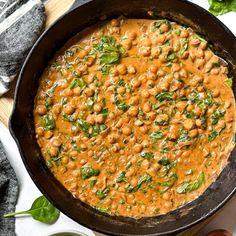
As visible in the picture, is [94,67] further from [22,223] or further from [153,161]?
[22,223]

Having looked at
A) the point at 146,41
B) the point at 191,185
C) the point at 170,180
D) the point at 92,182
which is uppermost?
the point at 146,41

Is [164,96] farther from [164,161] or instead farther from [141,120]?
[164,161]

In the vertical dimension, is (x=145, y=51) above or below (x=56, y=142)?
above

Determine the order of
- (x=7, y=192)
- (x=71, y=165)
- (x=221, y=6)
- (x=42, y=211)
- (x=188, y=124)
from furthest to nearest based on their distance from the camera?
(x=7, y=192) → (x=42, y=211) → (x=221, y=6) → (x=71, y=165) → (x=188, y=124)

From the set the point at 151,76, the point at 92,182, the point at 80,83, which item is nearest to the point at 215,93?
the point at 151,76

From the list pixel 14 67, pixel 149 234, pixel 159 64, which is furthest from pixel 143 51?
pixel 149 234

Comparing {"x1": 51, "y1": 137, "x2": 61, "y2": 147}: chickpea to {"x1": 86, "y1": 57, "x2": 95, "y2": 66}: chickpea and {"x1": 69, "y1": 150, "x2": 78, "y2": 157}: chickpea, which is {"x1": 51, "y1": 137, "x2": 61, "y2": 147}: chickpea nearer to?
{"x1": 69, "y1": 150, "x2": 78, "y2": 157}: chickpea

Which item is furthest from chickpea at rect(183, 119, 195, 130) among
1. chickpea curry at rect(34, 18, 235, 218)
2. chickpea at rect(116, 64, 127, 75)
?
chickpea at rect(116, 64, 127, 75)

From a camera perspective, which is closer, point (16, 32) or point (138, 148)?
point (138, 148)
